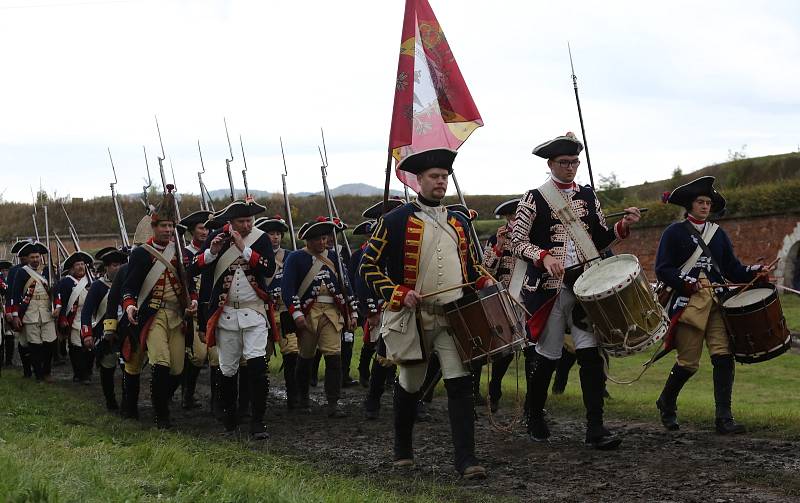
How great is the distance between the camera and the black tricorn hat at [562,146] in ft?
27.0

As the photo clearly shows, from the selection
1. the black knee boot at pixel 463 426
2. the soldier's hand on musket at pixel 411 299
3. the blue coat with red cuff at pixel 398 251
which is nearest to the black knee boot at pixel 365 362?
the blue coat with red cuff at pixel 398 251

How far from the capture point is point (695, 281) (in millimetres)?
8922

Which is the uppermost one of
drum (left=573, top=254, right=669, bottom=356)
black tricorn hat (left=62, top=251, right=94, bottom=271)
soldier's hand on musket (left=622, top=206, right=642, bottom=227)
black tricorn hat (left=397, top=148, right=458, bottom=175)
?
black tricorn hat (left=397, top=148, right=458, bottom=175)

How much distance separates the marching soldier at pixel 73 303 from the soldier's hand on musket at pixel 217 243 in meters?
6.74

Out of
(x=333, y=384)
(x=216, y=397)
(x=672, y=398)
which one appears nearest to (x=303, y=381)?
(x=333, y=384)

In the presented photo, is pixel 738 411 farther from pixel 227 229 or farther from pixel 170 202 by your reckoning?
pixel 170 202

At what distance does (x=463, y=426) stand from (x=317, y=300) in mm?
4934

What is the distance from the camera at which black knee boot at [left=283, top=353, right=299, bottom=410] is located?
11.6m

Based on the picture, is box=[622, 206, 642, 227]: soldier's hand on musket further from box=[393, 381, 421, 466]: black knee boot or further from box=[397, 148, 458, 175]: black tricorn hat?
box=[393, 381, 421, 466]: black knee boot

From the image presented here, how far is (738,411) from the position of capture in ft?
32.9

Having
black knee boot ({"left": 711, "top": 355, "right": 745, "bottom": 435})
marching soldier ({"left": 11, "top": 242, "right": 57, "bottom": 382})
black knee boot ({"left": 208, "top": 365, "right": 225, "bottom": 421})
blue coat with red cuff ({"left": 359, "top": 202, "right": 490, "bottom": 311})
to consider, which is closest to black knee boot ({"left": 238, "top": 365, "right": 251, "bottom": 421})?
black knee boot ({"left": 208, "top": 365, "right": 225, "bottom": 421})

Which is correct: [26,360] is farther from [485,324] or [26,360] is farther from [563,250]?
[485,324]

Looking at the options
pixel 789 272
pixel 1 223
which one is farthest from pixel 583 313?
pixel 1 223

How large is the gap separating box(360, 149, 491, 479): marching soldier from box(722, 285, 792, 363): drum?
2.30 m
